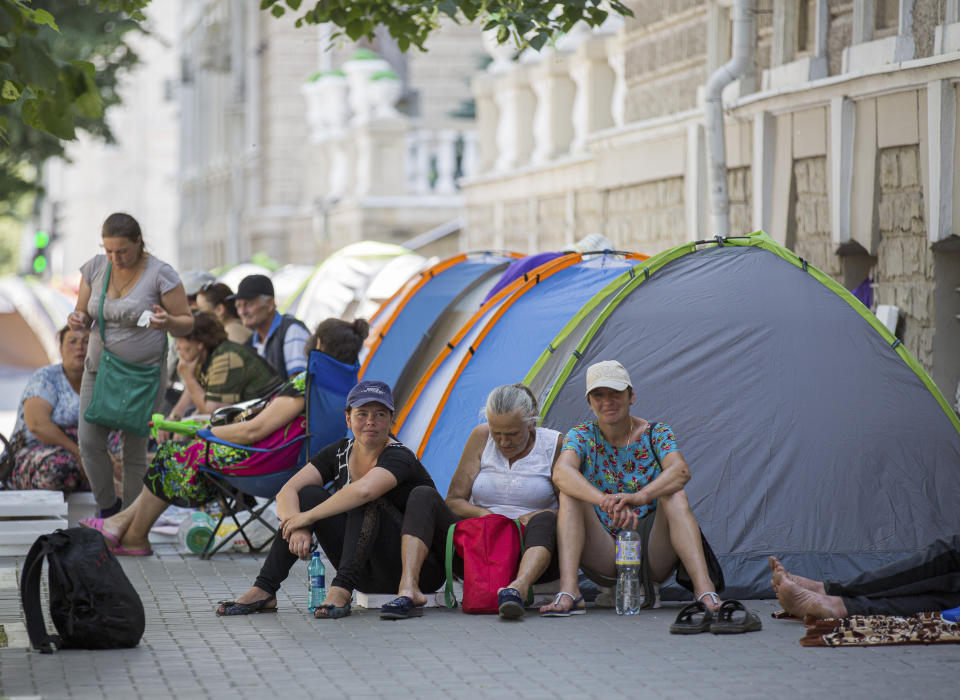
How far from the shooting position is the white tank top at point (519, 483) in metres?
8.42

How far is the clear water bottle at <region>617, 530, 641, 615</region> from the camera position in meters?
7.93

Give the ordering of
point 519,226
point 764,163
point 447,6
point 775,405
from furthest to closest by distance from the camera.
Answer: point 519,226 < point 764,163 < point 447,6 < point 775,405

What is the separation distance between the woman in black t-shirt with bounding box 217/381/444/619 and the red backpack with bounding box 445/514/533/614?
0.69 ft

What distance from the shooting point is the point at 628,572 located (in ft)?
26.3

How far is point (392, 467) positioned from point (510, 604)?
A: 0.86 metres

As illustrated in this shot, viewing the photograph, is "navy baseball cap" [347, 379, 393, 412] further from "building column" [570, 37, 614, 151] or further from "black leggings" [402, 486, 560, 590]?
"building column" [570, 37, 614, 151]

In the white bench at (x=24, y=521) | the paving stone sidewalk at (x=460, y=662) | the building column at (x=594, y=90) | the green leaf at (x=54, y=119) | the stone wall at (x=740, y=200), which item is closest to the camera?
the green leaf at (x=54, y=119)

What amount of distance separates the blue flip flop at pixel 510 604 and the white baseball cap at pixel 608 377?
39.2 inches

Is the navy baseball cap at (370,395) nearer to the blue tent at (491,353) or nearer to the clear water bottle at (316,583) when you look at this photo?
the clear water bottle at (316,583)

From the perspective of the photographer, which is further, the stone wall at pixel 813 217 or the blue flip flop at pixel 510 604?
the stone wall at pixel 813 217

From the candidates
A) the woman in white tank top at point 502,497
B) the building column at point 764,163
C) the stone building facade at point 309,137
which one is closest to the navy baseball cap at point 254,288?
the building column at point 764,163

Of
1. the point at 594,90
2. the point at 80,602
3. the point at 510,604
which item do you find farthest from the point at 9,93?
the point at 594,90

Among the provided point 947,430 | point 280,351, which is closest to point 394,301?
point 280,351

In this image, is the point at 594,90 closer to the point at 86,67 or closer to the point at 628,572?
the point at 628,572
